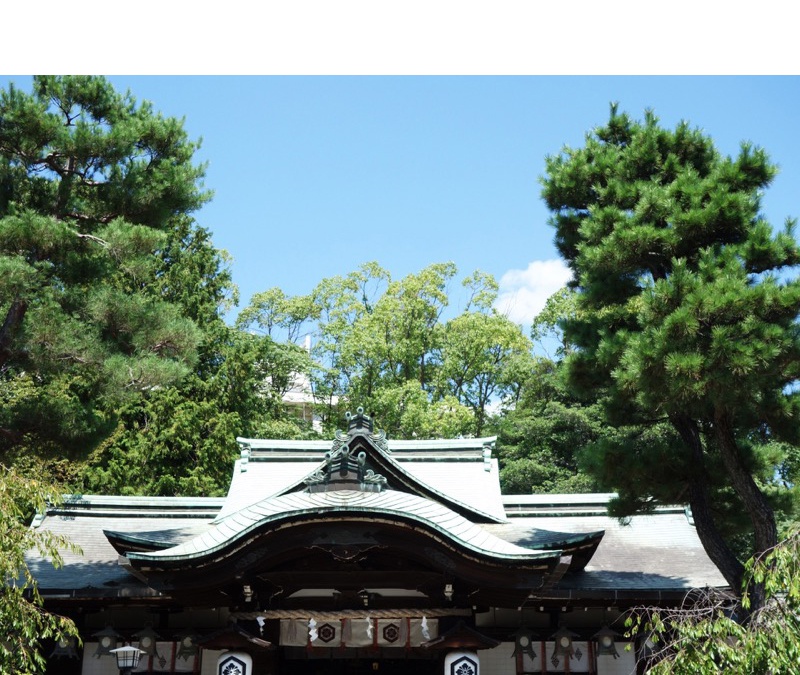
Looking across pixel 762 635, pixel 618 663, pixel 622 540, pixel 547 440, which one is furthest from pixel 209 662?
pixel 547 440

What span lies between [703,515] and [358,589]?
446 cm

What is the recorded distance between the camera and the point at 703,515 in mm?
10367

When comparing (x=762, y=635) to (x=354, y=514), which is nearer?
(x=762, y=635)

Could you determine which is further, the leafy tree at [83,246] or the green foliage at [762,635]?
the leafy tree at [83,246]

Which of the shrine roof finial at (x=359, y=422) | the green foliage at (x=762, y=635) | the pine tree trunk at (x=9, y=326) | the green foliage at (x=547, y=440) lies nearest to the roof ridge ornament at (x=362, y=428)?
the shrine roof finial at (x=359, y=422)

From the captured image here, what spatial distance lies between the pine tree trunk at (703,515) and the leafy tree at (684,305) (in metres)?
0.02

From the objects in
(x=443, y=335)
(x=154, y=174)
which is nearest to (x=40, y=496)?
(x=154, y=174)

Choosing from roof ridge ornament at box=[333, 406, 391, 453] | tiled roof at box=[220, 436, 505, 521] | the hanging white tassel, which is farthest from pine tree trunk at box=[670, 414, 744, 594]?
the hanging white tassel

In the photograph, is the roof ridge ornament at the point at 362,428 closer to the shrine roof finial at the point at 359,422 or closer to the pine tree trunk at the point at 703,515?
A: the shrine roof finial at the point at 359,422

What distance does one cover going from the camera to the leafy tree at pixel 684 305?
8.99 metres

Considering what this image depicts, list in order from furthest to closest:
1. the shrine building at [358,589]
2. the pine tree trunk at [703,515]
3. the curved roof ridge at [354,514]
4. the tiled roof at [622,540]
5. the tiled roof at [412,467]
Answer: the tiled roof at [412,467] < the tiled roof at [622,540] < the pine tree trunk at [703,515] < the shrine building at [358,589] < the curved roof ridge at [354,514]

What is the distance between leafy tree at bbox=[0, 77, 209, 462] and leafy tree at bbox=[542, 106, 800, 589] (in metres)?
5.39

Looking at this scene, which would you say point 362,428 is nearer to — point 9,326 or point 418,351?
point 9,326

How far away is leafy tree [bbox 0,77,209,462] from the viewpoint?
34.2 feet
